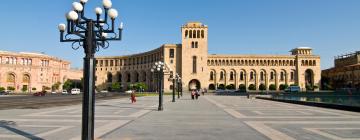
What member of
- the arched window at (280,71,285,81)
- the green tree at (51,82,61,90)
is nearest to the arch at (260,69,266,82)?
the arched window at (280,71,285,81)

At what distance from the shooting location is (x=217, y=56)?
108188 mm

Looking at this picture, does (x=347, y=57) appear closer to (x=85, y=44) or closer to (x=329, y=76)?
(x=329, y=76)

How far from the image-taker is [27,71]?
369 ft

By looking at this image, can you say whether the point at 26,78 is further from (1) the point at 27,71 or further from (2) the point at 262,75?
(2) the point at 262,75

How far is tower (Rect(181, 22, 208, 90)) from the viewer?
322 ft

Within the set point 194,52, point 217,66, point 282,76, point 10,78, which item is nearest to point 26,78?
point 10,78

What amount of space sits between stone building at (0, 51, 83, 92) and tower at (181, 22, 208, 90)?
5407 centimetres

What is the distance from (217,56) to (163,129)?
322 feet

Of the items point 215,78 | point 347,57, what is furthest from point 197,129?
point 347,57

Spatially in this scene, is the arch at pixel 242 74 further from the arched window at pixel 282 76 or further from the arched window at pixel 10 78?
the arched window at pixel 10 78

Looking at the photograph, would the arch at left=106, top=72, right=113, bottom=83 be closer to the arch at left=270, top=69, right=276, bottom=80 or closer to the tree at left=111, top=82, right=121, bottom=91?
the tree at left=111, top=82, right=121, bottom=91

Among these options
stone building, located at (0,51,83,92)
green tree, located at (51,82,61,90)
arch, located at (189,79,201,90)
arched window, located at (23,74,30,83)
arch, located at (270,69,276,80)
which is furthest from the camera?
green tree, located at (51,82,61,90)

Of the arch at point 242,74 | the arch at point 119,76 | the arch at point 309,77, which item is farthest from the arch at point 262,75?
the arch at point 119,76

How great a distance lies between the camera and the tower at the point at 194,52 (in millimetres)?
98250
